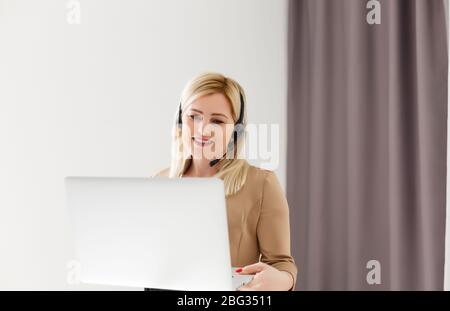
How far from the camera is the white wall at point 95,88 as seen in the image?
258 centimetres

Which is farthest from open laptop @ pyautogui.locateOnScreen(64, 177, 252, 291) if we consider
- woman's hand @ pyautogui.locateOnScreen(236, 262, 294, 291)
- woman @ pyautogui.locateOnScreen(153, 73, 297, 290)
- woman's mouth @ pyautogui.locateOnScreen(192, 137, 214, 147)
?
woman's mouth @ pyautogui.locateOnScreen(192, 137, 214, 147)

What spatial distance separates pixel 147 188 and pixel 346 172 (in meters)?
1.55

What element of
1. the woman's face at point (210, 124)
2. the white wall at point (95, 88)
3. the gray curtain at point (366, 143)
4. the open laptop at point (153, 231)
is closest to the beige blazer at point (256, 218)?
the woman's face at point (210, 124)

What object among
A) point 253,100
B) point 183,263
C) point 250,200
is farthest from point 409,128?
point 183,263

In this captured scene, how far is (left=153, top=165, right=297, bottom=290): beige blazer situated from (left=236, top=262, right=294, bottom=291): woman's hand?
7.4 inches

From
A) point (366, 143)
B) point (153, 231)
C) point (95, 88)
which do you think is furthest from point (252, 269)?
point (95, 88)

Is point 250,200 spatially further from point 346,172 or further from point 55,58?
point 55,58

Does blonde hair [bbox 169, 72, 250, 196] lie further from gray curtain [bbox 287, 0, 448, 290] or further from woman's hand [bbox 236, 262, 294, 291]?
gray curtain [bbox 287, 0, 448, 290]

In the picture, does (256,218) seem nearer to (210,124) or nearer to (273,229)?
(273,229)

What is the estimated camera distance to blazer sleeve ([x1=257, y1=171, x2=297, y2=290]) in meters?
1.42

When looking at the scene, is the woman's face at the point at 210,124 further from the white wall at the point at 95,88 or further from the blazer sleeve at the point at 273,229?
the white wall at the point at 95,88

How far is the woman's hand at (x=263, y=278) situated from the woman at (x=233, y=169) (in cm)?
13

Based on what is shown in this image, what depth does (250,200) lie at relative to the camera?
57.9 inches

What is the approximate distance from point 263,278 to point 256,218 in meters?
0.30
